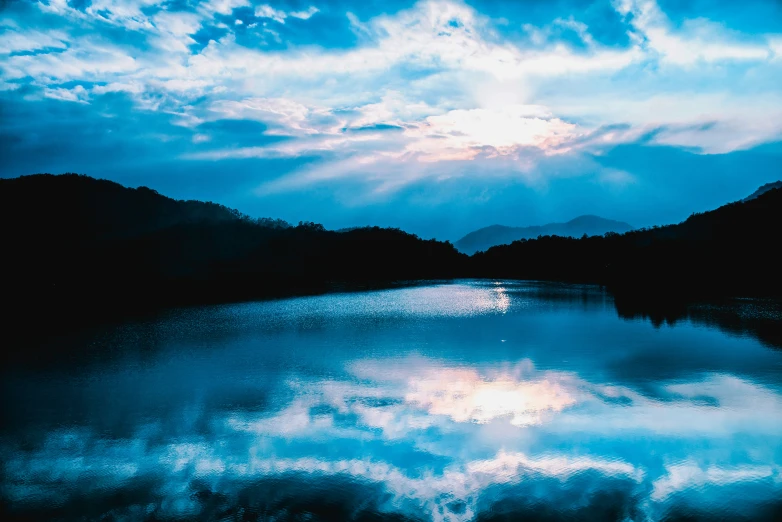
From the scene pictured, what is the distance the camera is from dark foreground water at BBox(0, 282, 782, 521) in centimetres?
971

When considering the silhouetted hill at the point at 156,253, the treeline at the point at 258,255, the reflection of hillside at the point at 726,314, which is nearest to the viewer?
the reflection of hillside at the point at 726,314

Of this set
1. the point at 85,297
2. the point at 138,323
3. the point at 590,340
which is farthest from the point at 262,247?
the point at 590,340

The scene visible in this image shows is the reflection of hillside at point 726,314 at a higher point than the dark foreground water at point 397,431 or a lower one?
higher

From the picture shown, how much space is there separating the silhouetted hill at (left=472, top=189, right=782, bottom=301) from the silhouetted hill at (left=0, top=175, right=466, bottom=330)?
21328 millimetres

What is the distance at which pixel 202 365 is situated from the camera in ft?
72.7

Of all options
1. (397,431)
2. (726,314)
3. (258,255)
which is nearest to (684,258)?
(726,314)

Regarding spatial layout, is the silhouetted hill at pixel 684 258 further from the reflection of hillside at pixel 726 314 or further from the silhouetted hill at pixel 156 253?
the silhouetted hill at pixel 156 253

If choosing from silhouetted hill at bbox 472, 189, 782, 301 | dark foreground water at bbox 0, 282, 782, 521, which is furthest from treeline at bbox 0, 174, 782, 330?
dark foreground water at bbox 0, 282, 782, 521

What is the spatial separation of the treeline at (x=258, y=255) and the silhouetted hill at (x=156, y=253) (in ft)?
0.87

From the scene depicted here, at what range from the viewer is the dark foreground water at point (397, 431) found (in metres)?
9.71

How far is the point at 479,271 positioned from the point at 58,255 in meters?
78.4

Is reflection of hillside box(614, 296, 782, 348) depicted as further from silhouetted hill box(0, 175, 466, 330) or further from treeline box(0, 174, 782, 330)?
silhouetted hill box(0, 175, 466, 330)

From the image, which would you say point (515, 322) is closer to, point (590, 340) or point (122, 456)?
point (590, 340)

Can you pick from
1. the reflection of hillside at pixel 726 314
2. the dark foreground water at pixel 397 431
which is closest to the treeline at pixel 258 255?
the reflection of hillside at pixel 726 314
